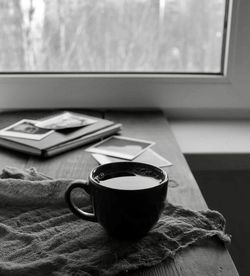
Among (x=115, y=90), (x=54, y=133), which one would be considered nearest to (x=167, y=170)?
(x=54, y=133)

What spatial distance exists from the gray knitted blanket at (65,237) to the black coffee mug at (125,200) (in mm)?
22

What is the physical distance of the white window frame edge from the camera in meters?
1.25

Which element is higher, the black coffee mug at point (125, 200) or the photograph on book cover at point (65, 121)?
the black coffee mug at point (125, 200)

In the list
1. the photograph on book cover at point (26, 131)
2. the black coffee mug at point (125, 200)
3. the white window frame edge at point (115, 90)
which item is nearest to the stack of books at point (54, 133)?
the photograph on book cover at point (26, 131)

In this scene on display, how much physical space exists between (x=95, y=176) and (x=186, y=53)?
30.2 inches

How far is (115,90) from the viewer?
1267 millimetres

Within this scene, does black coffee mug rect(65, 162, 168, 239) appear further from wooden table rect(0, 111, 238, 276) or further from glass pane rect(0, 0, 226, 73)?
glass pane rect(0, 0, 226, 73)

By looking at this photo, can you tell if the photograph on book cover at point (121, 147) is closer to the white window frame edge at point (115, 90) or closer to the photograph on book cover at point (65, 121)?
the photograph on book cover at point (65, 121)

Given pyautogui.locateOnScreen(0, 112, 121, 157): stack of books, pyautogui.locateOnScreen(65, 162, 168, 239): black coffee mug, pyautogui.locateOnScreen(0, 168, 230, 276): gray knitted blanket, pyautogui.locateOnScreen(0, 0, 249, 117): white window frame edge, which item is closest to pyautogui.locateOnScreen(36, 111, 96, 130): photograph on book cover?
pyautogui.locateOnScreen(0, 112, 121, 157): stack of books

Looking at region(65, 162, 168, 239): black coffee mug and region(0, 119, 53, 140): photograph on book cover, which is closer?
region(65, 162, 168, 239): black coffee mug

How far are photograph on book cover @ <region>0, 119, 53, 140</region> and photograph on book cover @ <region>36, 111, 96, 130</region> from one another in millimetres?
18

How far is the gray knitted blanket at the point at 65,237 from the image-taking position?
54 cm

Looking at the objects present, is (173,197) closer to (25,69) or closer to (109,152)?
(109,152)

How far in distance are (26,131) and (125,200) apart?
52 centimetres
